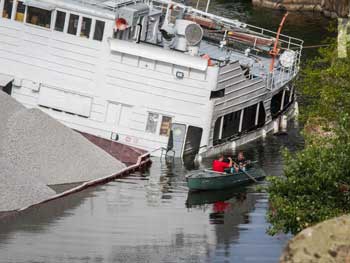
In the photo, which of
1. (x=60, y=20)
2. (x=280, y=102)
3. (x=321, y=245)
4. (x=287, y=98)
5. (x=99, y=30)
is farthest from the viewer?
(x=287, y=98)

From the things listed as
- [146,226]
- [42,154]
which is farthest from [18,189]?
[146,226]

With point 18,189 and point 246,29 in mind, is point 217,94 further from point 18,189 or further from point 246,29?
point 18,189

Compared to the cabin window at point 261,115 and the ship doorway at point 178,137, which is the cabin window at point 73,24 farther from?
the cabin window at point 261,115

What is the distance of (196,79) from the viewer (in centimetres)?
5944

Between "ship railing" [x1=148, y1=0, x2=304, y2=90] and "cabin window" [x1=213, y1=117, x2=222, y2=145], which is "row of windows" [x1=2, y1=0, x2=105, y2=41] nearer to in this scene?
"ship railing" [x1=148, y1=0, x2=304, y2=90]

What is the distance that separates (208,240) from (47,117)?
37.7ft

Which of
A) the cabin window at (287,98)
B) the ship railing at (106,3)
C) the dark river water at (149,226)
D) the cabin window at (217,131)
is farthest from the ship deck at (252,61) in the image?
the dark river water at (149,226)

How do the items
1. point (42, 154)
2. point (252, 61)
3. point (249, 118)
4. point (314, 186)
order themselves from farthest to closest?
1. point (252, 61)
2. point (249, 118)
3. point (42, 154)
4. point (314, 186)

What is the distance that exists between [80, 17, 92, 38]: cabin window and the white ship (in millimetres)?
47

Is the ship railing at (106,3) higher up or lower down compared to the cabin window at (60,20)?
higher up

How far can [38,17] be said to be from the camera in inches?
2421

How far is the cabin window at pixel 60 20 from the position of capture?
60844mm

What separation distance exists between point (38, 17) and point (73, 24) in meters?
1.98

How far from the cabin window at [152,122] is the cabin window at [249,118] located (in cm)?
593
